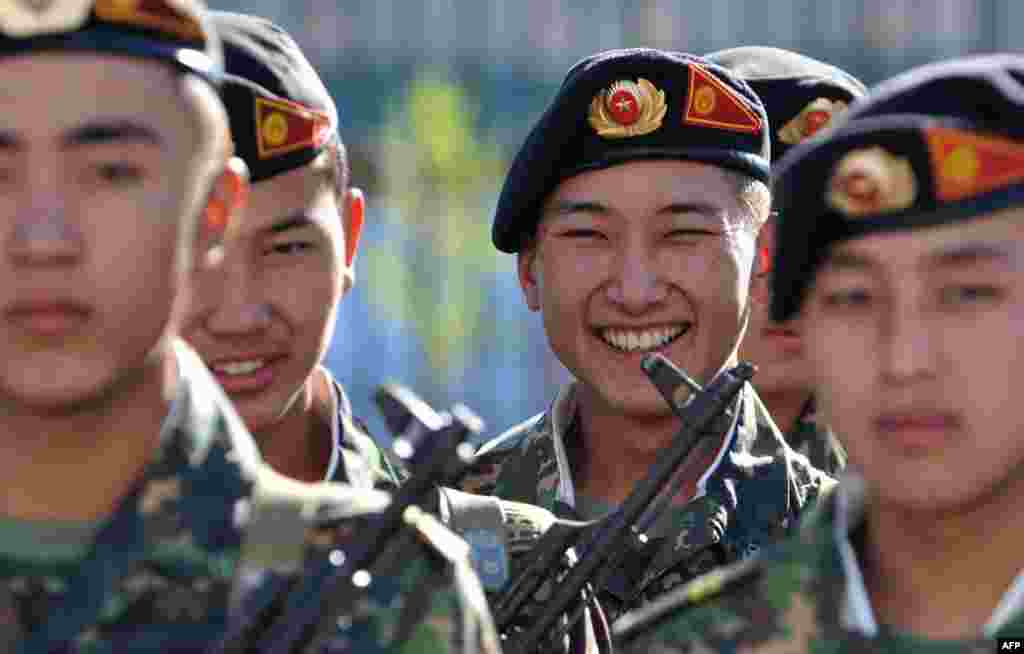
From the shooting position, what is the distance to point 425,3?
2189 centimetres

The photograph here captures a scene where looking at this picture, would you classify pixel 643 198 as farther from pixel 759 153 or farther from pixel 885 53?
pixel 885 53

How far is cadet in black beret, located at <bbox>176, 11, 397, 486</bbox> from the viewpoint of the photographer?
6637 mm

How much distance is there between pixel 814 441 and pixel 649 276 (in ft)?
4.58

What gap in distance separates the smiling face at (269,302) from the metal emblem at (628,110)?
103 centimetres

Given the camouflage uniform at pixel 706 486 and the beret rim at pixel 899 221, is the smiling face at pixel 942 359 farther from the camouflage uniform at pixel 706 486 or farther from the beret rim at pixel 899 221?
the camouflage uniform at pixel 706 486

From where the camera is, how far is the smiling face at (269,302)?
6629 mm

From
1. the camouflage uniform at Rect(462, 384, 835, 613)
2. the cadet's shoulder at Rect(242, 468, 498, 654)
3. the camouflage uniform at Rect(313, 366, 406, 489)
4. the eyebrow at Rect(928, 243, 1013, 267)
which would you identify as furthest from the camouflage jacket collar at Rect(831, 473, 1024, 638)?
the camouflage uniform at Rect(462, 384, 835, 613)

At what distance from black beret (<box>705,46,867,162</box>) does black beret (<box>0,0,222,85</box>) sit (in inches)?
137

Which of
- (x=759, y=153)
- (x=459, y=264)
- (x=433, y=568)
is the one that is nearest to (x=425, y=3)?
(x=459, y=264)

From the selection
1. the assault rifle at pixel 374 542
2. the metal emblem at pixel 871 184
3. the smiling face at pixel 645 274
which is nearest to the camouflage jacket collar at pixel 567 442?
the smiling face at pixel 645 274

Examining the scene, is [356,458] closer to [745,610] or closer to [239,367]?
[239,367]

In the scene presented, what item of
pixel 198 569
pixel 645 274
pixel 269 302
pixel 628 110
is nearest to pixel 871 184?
pixel 198 569

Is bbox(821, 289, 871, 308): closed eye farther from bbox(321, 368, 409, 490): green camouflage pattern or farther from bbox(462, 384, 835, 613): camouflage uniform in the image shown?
bbox(462, 384, 835, 613): camouflage uniform

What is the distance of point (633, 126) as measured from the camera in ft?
24.8
